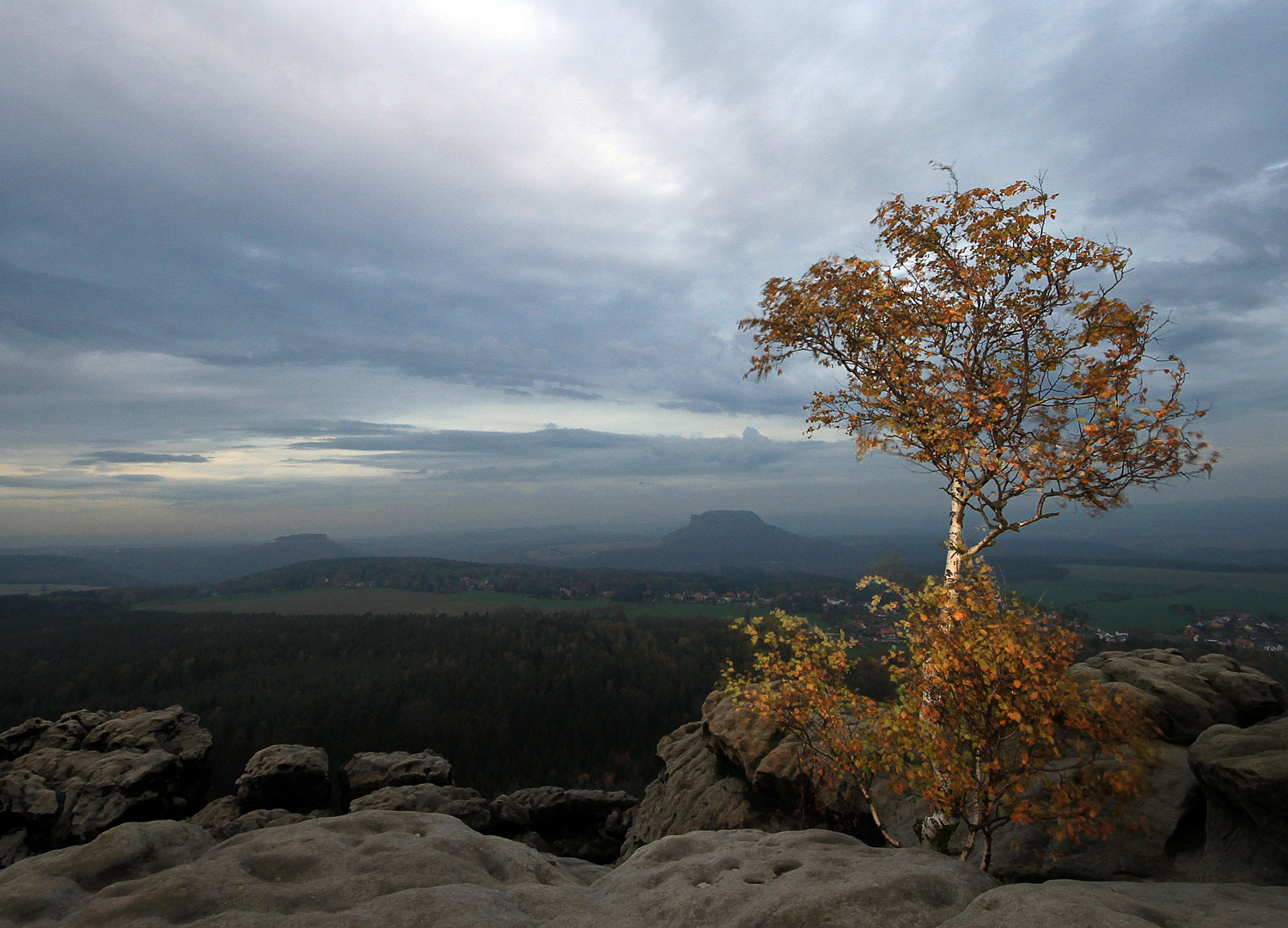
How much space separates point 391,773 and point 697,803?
20254 mm

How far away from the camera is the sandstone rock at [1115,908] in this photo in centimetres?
843

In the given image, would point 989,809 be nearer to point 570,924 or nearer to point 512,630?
point 570,924

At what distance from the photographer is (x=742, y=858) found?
44.9ft

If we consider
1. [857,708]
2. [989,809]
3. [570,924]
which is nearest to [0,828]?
[570,924]

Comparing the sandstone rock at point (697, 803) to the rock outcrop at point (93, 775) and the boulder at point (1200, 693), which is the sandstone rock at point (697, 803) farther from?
the rock outcrop at point (93, 775)

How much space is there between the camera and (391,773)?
114 ft

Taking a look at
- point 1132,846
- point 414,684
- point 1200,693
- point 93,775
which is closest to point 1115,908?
point 1132,846

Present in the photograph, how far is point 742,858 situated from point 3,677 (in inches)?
7646

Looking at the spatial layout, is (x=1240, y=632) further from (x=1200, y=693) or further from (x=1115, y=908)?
(x=1115, y=908)

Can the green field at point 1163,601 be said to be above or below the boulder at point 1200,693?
below

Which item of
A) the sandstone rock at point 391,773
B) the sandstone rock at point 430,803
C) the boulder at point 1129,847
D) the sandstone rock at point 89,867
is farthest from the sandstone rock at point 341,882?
the sandstone rock at point 391,773

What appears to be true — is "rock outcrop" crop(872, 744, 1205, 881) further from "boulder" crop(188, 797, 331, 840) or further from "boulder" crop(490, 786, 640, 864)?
"boulder" crop(188, 797, 331, 840)

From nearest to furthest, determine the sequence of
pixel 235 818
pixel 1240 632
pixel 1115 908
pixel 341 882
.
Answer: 1. pixel 1115 908
2. pixel 341 882
3. pixel 235 818
4. pixel 1240 632

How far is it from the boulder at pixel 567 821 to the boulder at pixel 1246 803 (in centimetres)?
3001
